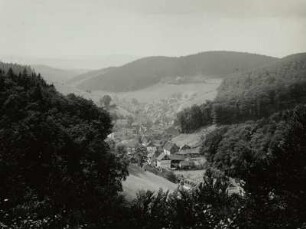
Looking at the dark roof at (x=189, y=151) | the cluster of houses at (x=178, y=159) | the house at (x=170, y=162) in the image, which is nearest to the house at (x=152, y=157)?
the cluster of houses at (x=178, y=159)

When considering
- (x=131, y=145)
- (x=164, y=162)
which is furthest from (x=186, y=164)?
(x=131, y=145)

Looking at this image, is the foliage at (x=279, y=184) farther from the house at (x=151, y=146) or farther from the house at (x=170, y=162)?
the house at (x=151, y=146)

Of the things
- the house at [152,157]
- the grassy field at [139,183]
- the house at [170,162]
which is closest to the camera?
the grassy field at [139,183]

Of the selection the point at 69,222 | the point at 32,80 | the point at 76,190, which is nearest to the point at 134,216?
the point at 69,222

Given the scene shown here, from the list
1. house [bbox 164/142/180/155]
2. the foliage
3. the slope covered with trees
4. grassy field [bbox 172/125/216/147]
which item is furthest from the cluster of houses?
the foliage

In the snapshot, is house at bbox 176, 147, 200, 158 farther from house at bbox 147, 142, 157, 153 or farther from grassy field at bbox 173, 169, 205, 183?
house at bbox 147, 142, 157, 153

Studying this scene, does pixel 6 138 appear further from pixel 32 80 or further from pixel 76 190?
pixel 32 80

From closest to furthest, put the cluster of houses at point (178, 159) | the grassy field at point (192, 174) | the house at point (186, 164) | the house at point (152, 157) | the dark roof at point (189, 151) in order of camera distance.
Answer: the grassy field at point (192, 174) < the house at point (186, 164) < the cluster of houses at point (178, 159) < the house at point (152, 157) < the dark roof at point (189, 151)

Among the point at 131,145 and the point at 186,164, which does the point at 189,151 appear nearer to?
the point at 186,164
